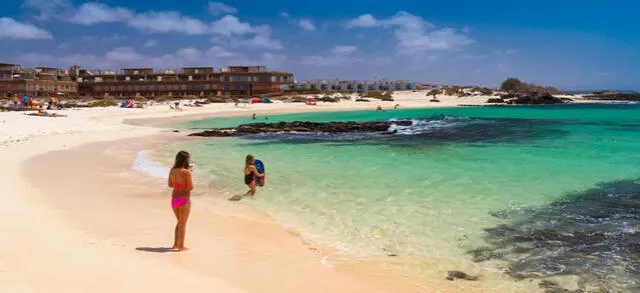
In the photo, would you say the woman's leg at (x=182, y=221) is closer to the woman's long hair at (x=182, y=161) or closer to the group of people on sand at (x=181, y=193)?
the group of people on sand at (x=181, y=193)

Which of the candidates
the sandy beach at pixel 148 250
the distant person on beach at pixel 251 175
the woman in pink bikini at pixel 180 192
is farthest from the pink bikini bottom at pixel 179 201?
the distant person on beach at pixel 251 175

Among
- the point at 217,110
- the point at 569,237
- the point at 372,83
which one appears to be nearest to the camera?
the point at 569,237

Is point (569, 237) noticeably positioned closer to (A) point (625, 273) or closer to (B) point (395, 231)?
Result: (A) point (625, 273)

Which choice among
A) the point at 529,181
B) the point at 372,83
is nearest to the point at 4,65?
the point at 372,83

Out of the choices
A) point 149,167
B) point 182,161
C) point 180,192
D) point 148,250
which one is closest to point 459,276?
point 180,192

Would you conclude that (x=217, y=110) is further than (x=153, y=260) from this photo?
Yes

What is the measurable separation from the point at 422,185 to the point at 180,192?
699 cm

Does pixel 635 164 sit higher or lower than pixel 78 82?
lower

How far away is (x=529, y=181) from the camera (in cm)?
1265

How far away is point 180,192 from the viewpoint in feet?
21.9

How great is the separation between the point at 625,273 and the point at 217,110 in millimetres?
52216

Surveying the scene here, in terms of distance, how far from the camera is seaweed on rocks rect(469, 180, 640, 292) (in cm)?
616

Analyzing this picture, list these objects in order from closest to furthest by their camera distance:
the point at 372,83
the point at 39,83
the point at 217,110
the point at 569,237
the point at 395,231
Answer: the point at 569,237
the point at 395,231
the point at 217,110
the point at 39,83
the point at 372,83

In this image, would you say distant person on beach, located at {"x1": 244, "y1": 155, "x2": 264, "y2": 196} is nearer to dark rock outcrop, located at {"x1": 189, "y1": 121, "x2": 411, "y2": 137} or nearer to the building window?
dark rock outcrop, located at {"x1": 189, "y1": 121, "x2": 411, "y2": 137}
